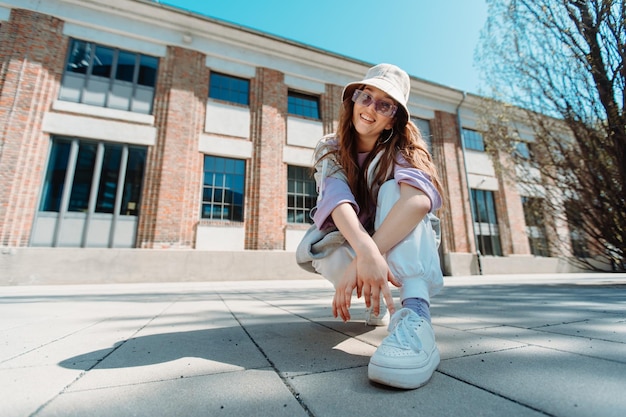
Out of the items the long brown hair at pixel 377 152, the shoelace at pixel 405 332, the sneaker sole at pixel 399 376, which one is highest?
the long brown hair at pixel 377 152

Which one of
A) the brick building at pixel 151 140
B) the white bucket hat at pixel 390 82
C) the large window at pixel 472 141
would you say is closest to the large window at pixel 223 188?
the brick building at pixel 151 140

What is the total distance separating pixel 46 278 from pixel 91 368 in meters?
7.25

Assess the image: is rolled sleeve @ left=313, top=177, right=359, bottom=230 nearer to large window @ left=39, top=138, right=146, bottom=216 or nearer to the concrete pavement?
the concrete pavement

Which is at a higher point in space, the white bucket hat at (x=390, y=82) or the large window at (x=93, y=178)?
the large window at (x=93, y=178)

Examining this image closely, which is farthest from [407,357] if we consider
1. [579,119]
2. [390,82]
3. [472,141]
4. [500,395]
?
[472,141]

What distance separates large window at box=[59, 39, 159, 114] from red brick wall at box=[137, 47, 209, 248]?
384 mm

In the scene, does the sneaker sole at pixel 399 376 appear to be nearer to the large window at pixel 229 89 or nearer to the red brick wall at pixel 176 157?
the red brick wall at pixel 176 157

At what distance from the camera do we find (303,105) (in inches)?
392

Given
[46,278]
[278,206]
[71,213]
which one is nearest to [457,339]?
[278,206]

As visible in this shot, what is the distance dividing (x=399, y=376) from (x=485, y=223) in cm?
1271

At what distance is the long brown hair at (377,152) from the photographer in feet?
4.55

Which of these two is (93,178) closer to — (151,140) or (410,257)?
(151,140)

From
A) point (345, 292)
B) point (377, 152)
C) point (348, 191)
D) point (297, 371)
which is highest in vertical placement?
point (377, 152)

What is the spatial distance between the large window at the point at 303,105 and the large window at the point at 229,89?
1.47m
